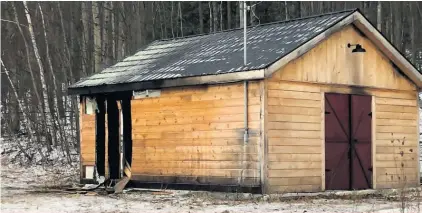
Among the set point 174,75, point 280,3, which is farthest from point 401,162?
point 280,3

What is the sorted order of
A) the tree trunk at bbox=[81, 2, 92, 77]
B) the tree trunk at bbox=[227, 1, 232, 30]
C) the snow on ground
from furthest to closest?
the tree trunk at bbox=[227, 1, 232, 30] → the tree trunk at bbox=[81, 2, 92, 77] → the snow on ground

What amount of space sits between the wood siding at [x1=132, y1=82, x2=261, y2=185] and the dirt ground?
0.44m

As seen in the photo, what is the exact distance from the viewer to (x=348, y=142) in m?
15.3

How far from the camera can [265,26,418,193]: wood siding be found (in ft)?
45.6

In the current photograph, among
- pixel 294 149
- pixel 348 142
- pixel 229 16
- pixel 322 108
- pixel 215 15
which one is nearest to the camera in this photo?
pixel 294 149

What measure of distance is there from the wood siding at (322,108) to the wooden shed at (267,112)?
0.02 meters

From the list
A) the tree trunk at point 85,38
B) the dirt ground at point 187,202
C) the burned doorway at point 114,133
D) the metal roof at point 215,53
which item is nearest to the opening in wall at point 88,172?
the burned doorway at point 114,133

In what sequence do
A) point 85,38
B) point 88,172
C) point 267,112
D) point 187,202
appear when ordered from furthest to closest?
point 85,38, point 88,172, point 267,112, point 187,202

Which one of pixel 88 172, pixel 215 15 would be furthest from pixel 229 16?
pixel 88 172

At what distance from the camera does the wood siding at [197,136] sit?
45.3ft

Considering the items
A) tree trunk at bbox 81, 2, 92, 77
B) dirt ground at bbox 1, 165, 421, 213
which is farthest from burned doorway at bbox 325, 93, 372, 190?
tree trunk at bbox 81, 2, 92, 77

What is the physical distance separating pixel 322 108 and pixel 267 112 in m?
1.67

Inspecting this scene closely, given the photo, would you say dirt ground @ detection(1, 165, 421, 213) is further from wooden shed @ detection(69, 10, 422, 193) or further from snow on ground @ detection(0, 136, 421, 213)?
wooden shed @ detection(69, 10, 422, 193)

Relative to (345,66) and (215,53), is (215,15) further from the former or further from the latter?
(345,66)
